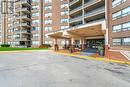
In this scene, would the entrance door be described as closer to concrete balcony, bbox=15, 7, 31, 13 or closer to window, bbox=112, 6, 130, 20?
window, bbox=112, 6, 130, 20

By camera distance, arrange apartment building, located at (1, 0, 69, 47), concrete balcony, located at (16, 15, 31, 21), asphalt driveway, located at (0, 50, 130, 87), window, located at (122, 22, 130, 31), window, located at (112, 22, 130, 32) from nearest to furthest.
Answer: asphalt driveway, located at (0, 50, 130, 87), window, located at (122, 22, 130, 31), window, located at (112, 22, 130, 32), apartment building, located at (1, 0, 69, 47), concrete balcony, located at (16, 15, 31, 21)

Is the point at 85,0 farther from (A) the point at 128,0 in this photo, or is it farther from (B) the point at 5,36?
(B) the point at 5,36

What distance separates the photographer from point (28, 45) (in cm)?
6662

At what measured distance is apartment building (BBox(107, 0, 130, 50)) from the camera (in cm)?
2475

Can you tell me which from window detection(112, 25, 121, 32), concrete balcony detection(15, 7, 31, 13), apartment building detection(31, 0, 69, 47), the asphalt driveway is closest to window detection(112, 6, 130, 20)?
window detection(112, 25, 121, 32)

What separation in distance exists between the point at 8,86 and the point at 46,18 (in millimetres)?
57163

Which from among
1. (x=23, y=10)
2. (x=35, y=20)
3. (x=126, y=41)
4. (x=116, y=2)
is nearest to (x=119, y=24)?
(x=126, y=41)

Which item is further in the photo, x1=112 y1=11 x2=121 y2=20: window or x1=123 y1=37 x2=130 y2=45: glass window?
x1=112 y1=11 x2=121 y2=20: window

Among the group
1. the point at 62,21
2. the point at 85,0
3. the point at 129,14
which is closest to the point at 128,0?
the point at 129,14

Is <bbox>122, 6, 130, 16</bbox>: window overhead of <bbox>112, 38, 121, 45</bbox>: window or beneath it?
overhead

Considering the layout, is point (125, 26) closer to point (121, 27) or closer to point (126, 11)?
point (121, 27)

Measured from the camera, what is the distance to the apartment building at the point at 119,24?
81.2ft

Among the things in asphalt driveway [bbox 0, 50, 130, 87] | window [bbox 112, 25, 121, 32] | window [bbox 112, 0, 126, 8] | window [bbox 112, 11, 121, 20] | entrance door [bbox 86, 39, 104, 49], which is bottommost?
asphalt driveway [bbox 0, 50, 130, 87]

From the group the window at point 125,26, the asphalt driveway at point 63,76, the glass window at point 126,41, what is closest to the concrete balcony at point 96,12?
the window at point 125,26
